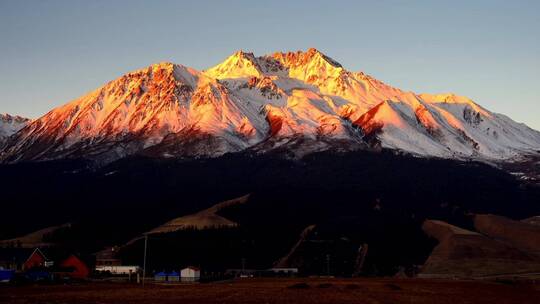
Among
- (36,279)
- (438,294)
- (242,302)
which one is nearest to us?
(242,302)

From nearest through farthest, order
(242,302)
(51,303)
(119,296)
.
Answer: (51,303) < (242,302) < (119,296)

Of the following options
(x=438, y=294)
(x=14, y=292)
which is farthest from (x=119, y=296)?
(x=438, y=294)

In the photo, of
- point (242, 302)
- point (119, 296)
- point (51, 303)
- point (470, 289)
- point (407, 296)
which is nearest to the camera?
point (51, 303)

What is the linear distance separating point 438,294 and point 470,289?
80.9 feet

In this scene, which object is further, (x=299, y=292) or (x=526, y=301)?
(x=299, y=292)

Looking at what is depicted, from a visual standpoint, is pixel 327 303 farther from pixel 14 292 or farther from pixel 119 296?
pixel 14 292

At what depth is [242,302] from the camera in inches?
4953

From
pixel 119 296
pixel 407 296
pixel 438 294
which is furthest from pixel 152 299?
pixel 438 294

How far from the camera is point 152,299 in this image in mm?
131000

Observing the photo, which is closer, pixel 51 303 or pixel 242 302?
pixel 51 303

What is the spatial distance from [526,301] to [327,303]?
36984 millimetres

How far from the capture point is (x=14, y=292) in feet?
461

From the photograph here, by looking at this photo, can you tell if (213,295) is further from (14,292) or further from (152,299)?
(14,292)

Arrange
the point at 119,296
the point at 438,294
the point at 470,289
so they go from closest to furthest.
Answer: the point at 119,296
the point at 438,294
the point at 470,289
